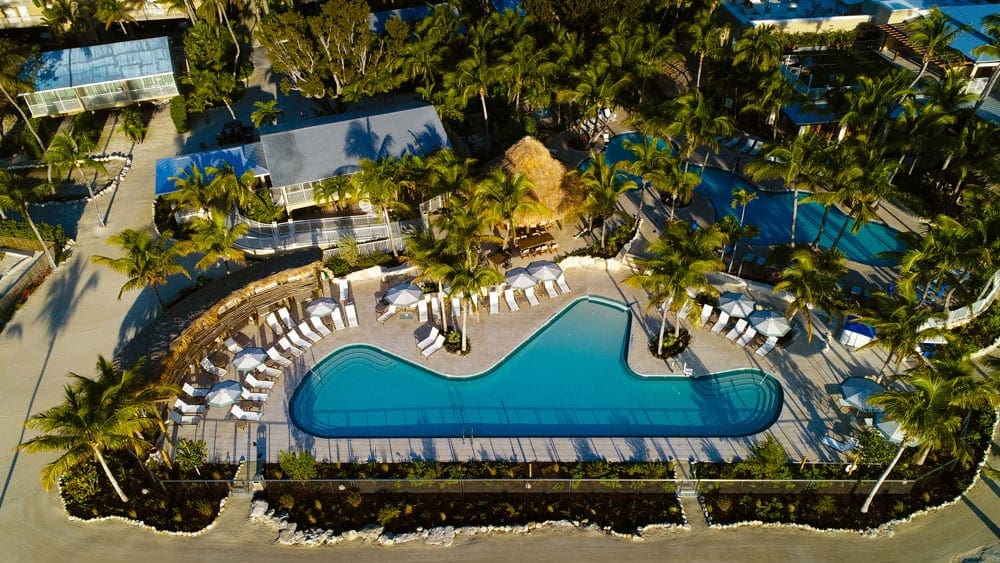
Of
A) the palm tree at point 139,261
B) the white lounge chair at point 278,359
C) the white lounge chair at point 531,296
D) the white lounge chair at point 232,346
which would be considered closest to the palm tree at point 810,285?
the white lounge chair at point 531,296

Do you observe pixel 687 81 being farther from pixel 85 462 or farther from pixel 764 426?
pixel 85 462

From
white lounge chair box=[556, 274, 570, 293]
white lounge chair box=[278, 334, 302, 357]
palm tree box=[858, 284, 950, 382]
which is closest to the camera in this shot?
palm tree box=[858, 284, 950, 382]

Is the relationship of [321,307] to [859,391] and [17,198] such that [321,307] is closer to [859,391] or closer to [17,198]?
[17,198]

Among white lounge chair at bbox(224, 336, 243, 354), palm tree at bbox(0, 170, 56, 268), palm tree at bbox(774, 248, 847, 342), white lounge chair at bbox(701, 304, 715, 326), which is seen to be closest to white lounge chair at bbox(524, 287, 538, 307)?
white lounge chair at bbox(701, 304, 715, 326)

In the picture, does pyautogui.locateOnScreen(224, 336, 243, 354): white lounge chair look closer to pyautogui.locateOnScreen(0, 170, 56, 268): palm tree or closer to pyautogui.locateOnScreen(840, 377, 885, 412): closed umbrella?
pyautogui.locateOnScreen(0, 170, 56, 268): palm tree

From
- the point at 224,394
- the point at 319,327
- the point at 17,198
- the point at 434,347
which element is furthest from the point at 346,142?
the point at 17,198

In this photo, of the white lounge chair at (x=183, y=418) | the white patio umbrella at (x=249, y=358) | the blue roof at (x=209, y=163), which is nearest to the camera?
the white lounge chair at (x=183, y=418)

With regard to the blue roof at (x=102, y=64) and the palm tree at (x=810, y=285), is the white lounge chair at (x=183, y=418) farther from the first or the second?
the blue roof at (x=102, y=64)
